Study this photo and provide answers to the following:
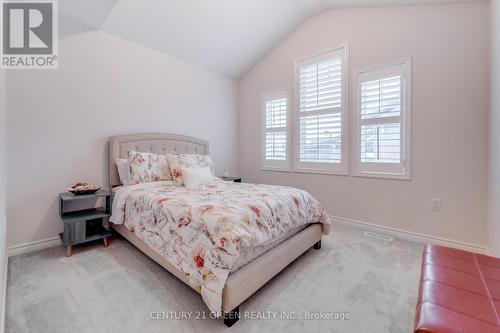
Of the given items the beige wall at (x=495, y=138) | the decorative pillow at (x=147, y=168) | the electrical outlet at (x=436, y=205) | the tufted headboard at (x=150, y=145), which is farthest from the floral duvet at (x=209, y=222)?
the beige wall at (x=495, y=138)

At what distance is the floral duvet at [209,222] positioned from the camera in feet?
4.59

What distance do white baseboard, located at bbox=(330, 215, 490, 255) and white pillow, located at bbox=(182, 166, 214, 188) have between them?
79.0 inches

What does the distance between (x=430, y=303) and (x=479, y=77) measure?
2542 millimetres

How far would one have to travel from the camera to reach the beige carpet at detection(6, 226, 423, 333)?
4.60 feet

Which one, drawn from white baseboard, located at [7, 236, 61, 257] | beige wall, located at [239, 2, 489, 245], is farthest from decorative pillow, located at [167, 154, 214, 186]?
beige wall, located at [239, 2, 489, 245]

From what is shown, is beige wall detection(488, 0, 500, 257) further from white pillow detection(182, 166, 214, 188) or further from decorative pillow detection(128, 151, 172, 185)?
decorative pillow detection(128, 151, 172, 185)

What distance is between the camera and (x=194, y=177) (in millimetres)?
2723

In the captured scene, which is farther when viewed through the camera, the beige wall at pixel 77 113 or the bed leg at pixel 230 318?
the beige wall at pixel 77 113

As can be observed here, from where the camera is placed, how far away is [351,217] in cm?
320

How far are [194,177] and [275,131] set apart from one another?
1930 millimetres

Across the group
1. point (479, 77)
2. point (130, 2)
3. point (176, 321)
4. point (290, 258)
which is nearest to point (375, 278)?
point (290, 258)

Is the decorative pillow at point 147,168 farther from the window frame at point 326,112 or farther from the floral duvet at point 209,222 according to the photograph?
the window frame at point 326,112

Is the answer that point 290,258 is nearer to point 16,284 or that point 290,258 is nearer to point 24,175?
point 16,284

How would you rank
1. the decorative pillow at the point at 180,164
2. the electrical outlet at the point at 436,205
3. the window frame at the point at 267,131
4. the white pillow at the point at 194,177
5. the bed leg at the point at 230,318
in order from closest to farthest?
the bed leg at the point at 230,318
the electrical outlet at the point at 436,205
the white pillow at the point at 194,177
the decorative pillow at the point at 180,164
the window frame at the point at 267,131
